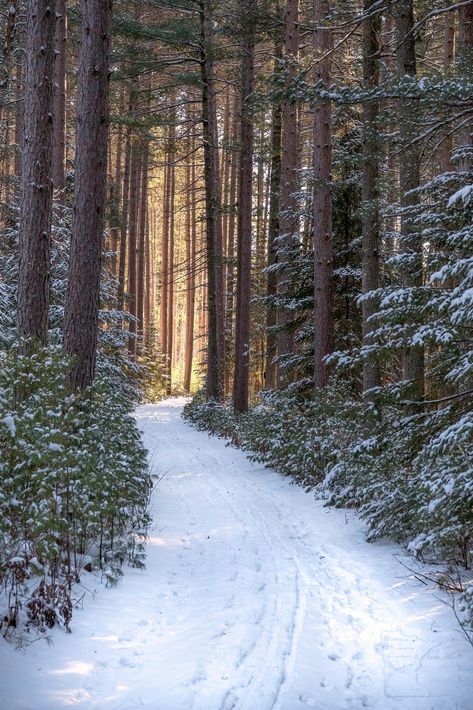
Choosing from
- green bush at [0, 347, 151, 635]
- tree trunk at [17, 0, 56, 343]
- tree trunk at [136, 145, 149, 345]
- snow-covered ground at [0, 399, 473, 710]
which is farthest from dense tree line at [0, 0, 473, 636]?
tree trunk at [136, 145, 149, 345]

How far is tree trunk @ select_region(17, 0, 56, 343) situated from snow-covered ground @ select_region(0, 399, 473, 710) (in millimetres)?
3461

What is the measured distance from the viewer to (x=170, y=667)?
4055 mm

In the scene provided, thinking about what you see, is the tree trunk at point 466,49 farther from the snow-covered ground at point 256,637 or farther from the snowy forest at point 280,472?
the snow-covered ground at point 256,637

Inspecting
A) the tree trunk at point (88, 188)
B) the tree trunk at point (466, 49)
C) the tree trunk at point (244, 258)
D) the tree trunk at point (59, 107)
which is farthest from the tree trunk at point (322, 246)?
the tree trunk at point (59, 107)

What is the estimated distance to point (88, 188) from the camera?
7.59 m

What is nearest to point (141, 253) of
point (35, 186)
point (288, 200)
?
point (288, 200)

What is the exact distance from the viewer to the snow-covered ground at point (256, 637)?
3693mm

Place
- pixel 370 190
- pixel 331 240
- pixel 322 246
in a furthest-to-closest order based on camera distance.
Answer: pixel 331 240, pixel 322 246, pixel 370 190

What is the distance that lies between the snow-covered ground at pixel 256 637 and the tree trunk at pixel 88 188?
269 centimetres

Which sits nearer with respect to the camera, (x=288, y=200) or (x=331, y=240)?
(x=331, y=240)

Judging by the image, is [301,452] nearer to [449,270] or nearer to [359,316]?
[359,316]

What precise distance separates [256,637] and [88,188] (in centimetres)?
581

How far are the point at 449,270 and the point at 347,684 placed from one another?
3172mm

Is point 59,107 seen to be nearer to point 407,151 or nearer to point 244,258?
point 244,258
